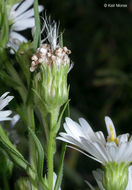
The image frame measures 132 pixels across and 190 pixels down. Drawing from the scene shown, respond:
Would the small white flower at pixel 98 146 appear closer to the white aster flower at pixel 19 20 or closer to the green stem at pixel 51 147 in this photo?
the green stem at pixel 51 147

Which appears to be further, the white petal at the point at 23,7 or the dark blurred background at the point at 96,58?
the dark blurred background at the point at 96,58

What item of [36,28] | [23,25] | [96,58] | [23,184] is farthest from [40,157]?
[96,58]

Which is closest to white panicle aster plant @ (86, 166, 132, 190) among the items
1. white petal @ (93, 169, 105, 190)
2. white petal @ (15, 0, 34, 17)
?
white petal @ (93, 169, 105, 190)

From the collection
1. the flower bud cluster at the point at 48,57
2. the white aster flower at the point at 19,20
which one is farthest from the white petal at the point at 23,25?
the flower bud cluster at the point at 48,57

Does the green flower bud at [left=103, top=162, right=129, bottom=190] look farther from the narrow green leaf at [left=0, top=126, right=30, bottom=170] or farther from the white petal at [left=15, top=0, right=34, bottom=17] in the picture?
the white petal at [left=15, top=0, right=34, bottom=17]

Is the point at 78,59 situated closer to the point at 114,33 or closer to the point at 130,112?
the point at 114,33

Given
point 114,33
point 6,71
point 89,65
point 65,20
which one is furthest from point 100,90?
point 6,71
